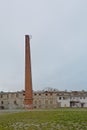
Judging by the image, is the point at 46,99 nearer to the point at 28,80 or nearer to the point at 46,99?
the point at 46,99

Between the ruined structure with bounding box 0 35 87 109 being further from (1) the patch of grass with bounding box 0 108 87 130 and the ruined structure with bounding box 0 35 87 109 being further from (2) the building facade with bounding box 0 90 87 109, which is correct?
(1) the patch of grass with bounding box 0 108 87 130

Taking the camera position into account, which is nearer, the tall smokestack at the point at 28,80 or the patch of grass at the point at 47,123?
the patch of grass at the point at 47,123

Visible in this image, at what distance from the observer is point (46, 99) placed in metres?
141

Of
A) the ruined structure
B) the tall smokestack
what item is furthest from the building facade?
the tall smokestack

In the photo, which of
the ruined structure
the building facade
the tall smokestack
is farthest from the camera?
the building facade

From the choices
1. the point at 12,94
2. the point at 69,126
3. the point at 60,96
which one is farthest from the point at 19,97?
the point at 69,126

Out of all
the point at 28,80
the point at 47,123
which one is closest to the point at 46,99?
the point at 28,80

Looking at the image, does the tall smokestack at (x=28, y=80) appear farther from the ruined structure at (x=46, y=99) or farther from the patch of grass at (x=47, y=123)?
the ruined structure at (x=46, y=99)

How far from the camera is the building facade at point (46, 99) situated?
137 metres

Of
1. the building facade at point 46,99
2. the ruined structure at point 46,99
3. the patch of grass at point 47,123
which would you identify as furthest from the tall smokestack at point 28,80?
the building facade at point 46,99

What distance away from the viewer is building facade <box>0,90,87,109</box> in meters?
137

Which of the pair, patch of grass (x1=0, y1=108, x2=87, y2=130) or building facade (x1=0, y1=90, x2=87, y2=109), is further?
building facade (x1=0, y1=90, x2=87, y2=109)

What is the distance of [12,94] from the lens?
476 feet

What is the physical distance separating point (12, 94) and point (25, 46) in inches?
2419
